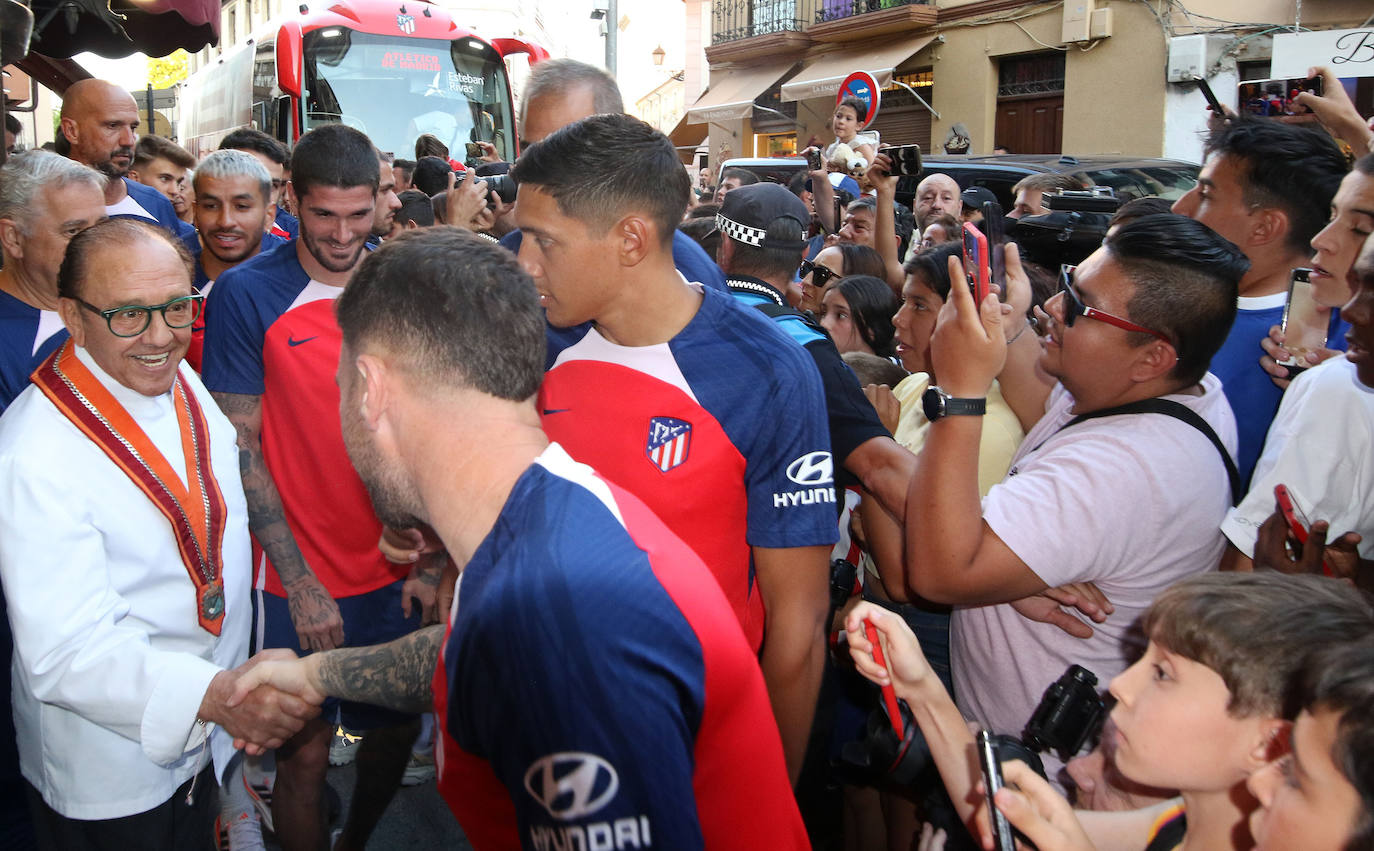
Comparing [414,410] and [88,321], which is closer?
[414,410]

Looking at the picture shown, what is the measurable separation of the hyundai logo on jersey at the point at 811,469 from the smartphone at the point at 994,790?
2.75ft

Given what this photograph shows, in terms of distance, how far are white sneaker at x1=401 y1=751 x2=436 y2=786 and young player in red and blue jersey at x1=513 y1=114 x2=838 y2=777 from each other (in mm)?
2333

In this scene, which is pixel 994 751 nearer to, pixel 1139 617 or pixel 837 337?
pixel 1139 617

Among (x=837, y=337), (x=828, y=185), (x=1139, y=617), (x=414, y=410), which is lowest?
(x=1139, y=617)

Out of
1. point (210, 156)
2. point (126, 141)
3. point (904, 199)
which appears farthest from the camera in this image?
point (904, 199)

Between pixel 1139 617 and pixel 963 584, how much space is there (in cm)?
45

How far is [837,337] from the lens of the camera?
4.21m

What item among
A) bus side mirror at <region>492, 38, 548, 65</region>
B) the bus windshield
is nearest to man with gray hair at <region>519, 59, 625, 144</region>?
the bus windshield

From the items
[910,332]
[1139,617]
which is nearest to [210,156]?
[910,332]

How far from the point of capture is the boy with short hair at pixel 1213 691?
4.89ft

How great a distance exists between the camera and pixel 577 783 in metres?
1.25

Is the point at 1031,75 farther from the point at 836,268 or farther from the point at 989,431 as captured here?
the point at 989,431

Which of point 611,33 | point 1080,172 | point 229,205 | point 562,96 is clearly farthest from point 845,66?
point 562,96

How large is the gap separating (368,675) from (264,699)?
310 mm
